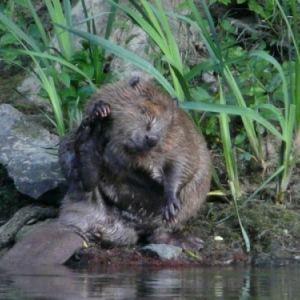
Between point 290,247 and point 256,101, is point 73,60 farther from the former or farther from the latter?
point 290,247

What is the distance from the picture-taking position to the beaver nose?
5.52m

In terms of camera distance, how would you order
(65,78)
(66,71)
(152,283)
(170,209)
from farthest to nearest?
(66,71) → (65,78) → (170,209) → (152,283)

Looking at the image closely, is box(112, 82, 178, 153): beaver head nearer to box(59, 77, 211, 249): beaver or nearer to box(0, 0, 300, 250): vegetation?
box(59, 77, 211, 249): beaver


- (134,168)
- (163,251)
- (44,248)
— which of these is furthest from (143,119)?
(44,248)

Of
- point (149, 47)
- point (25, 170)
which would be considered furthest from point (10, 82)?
point (25, 170)

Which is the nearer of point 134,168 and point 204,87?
point 134,168

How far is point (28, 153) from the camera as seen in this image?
256 inches

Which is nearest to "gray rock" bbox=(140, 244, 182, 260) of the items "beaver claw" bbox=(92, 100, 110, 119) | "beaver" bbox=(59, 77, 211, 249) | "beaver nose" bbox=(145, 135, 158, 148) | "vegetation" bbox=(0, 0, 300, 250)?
"beaver" bbox=(59, 77, 211, 249)

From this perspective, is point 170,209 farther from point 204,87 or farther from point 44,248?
point 204,87

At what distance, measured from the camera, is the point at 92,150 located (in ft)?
18.7

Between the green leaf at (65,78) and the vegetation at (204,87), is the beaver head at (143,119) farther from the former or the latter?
the green leaf at (65,78)

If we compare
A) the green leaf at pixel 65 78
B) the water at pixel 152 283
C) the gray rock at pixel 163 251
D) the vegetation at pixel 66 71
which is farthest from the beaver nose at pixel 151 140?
the green leaf at pixel 65 78

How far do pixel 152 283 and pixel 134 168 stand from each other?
1279 millimetres

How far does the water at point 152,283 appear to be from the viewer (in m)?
4.16
